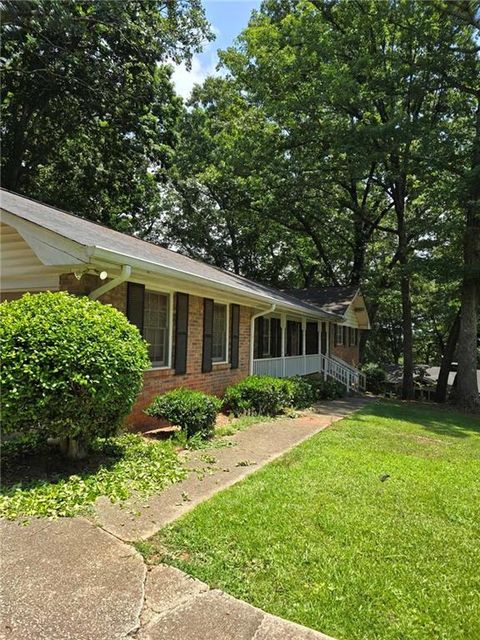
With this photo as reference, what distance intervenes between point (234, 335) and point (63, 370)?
6267mm

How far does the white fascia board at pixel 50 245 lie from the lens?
534cm

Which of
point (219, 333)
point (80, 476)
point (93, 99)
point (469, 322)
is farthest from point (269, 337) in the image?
point (93, 99)

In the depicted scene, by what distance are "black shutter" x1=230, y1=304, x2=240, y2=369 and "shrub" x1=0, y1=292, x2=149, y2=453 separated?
5462 mm

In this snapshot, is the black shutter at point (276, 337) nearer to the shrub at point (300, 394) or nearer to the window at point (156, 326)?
the shrub at point (300, 394)

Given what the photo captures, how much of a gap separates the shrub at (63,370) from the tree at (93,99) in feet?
37.9

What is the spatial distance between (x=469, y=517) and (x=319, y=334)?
13.7 metres

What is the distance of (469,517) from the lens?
165 inches

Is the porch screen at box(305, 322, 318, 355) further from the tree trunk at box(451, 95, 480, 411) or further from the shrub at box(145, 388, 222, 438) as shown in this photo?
the shrub at box(145, 388, 222, 438)

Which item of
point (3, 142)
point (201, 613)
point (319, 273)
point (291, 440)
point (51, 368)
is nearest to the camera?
point (201, 613)

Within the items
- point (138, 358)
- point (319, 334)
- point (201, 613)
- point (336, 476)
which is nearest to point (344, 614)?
point (201, 613)

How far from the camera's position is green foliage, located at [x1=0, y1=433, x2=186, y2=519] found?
12.7 feet

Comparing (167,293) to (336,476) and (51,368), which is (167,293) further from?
(336,476)

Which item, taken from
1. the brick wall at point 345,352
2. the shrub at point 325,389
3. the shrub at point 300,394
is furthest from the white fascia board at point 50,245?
the brick wall at point 345,352

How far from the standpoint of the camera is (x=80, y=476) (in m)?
4.57
